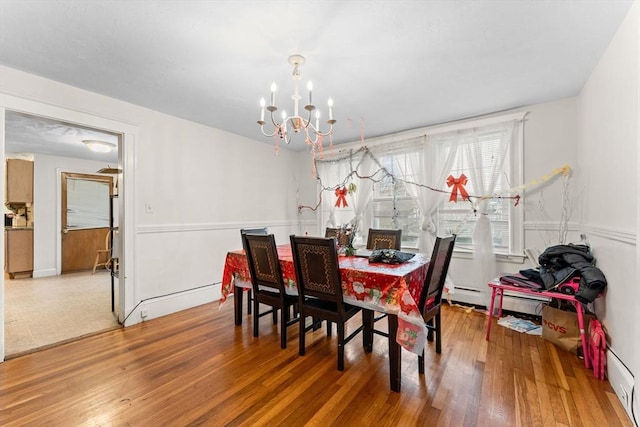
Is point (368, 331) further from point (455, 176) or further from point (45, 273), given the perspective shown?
point (45, 273)

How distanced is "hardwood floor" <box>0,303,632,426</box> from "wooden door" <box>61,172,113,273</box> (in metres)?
4.00

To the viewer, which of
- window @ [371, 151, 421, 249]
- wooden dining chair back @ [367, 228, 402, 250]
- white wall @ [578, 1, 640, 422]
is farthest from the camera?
window @ [371, 151, 421, 249]

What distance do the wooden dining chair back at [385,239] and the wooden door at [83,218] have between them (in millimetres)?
5857

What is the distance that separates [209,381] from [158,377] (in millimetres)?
400

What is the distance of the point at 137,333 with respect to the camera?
2.79m

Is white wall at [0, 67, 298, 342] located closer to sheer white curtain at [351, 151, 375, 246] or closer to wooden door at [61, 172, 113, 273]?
sheer white curtain at [351, 151, 375, 246]

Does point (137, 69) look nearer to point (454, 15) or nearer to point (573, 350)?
point (454, 15)

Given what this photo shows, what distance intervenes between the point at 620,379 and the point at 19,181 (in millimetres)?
8091

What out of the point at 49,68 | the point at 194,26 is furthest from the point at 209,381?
the point at 49,68

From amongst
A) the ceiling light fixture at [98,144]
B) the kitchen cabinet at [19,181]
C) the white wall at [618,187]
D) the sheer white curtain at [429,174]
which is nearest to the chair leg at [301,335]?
the white wall at [618,187]

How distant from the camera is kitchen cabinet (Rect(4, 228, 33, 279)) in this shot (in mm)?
4910

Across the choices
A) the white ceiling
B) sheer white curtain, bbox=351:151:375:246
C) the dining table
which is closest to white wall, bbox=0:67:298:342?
the white ceiling

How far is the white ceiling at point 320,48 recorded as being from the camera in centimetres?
163

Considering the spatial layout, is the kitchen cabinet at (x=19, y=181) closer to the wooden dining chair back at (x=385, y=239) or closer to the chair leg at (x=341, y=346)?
the wooden dining chair back at (x=385, y=239)
